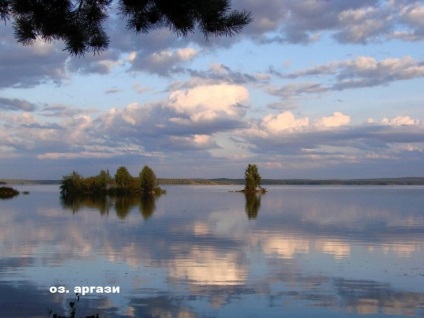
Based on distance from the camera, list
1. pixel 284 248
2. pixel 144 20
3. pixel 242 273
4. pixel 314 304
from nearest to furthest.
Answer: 1. pixel 144 20
2. pixel 314 304
3. pixel 242 273
4. pixel 284 248

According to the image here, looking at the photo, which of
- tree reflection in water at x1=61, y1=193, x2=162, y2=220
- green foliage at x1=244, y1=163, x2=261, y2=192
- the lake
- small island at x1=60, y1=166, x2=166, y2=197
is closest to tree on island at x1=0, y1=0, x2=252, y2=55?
the lake

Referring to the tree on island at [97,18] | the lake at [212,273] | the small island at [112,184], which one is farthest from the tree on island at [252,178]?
the tree on island at [97,18]

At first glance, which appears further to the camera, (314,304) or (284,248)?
(284,248)

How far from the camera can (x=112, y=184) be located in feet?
299

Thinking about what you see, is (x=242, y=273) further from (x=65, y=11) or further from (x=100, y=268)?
(x=65, y=11)

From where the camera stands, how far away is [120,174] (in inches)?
3506

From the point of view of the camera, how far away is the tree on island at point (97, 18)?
7301mm

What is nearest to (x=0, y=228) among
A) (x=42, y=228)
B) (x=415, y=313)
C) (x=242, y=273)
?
(x=42, y=228)

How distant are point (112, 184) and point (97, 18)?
3331 inches

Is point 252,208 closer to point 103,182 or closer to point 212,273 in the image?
point 212,273

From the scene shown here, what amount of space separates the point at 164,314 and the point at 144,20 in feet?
19.6

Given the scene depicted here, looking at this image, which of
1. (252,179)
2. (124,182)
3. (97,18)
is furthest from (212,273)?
(252,179)

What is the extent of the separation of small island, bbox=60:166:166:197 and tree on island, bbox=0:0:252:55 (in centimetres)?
8142

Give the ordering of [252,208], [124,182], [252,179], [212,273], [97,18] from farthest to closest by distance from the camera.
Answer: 1. [252,179]
2. [124,182]
3. [252,208]
4. [212,273]
5. [97,18]
